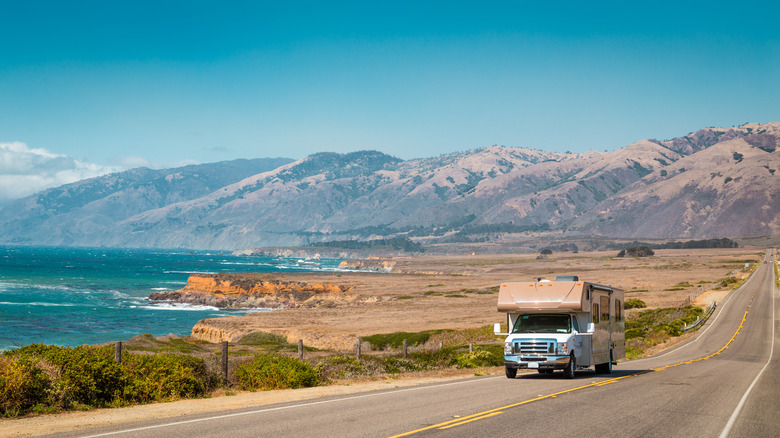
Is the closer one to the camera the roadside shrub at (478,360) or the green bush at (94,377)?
the green bush at (94,377)

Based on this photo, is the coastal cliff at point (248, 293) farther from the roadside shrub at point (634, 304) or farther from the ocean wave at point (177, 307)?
the roadside shrub at point (634, 304)

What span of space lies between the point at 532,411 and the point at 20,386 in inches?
433

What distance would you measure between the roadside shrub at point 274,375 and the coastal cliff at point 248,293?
77.1 m

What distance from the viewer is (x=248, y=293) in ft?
362

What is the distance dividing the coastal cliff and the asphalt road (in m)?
79.1

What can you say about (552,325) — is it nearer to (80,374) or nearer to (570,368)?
(570,368)

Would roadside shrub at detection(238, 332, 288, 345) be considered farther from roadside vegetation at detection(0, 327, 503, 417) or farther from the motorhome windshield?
the motorhome windshield

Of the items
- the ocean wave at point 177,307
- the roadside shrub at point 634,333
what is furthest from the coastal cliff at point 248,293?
the roadside shrub at point 634,333

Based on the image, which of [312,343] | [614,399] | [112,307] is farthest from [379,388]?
[112,307]

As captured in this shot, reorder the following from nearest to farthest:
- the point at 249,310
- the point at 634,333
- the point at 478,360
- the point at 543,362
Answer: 1. the point at 543,362
2. the point at 478,360
3. the point at 634,333
4. the point at 249,310

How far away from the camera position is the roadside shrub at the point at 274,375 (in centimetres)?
2009

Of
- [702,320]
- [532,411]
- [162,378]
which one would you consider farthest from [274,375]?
[702,320]

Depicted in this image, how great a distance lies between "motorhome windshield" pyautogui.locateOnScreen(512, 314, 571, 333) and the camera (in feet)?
69.8

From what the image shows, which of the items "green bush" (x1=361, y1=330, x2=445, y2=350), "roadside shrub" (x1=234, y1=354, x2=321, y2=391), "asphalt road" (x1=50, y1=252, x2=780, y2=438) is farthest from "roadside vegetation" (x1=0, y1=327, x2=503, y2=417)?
"green bush" (x1=361, y1=330, x2=445, y2=350)
